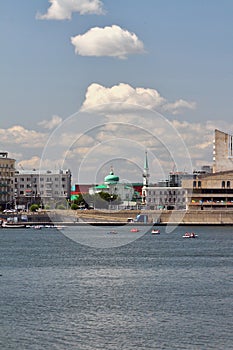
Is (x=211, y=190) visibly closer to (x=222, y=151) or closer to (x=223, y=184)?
(x=223, y=184)

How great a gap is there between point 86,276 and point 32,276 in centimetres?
400

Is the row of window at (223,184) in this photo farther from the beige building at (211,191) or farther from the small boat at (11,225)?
the small boat at (11,225)

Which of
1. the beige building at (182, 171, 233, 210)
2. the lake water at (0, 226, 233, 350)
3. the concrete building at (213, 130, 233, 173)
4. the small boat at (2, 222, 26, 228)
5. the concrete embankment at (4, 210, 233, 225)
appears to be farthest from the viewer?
the concrete building at (213, 130, 233, 173)

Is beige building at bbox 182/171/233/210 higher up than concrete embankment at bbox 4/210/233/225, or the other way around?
beige building at bbox 182/171/233/210

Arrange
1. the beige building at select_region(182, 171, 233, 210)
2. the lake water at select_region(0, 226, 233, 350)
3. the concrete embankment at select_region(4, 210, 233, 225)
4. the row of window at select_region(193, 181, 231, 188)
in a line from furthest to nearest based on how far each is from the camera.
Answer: the row of window at select_region(193, 181, 231, 188) < the beige building at select_region(182, 171, 233, 210) < the concrete embankment at select_region(4, 210, 233, 225) < the lake water at select_region(0, 226, 233, 350)

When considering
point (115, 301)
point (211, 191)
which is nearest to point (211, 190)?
point (211, 191)

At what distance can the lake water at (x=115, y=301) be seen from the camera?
136 feet

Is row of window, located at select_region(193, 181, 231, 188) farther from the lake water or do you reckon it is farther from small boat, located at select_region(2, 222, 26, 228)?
Answer: the lake water

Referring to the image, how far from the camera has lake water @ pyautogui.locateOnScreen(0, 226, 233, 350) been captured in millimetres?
41469

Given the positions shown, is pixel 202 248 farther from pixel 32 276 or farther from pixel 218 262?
pixel 32 276

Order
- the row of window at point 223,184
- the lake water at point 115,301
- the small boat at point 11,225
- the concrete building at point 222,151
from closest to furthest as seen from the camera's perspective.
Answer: the lake water at point 115,301
the small boat at point 11,225
the row of window at point 223,184
the concrete building at point 222,151

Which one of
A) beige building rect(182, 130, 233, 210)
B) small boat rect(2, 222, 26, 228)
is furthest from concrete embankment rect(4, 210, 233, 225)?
small boat rect(2, 222, 26, 228)

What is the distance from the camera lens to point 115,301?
5200 cm

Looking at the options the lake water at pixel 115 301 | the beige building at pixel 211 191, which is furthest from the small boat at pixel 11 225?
the lake water at pixel 115 301
